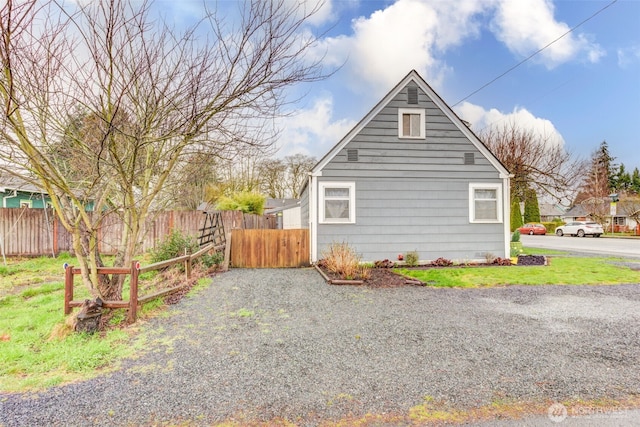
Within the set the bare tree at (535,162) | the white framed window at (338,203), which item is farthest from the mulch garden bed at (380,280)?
the bare tree at (535,162)

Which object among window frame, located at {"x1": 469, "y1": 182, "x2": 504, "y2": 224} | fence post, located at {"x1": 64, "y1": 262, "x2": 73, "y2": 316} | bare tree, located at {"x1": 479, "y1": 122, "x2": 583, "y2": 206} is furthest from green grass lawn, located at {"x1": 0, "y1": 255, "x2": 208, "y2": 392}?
bare tree, located at {"x1": 479, "y1": 122, "x2": 583, "y2": 206}

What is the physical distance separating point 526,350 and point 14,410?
192 inches

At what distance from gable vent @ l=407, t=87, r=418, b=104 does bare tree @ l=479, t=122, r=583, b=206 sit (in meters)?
8.01

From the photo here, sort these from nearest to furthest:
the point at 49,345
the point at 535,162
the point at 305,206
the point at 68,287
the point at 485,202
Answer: the point at 49,345, the point at 68,287, the point at 485,202, the point at 305,206, the point at 535,162

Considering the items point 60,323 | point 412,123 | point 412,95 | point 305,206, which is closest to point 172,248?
point 60,323

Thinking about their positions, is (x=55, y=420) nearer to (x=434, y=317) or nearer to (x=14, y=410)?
(x=14, y=410)

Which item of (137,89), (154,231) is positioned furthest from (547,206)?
(137,89)

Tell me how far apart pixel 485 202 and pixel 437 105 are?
138 inches

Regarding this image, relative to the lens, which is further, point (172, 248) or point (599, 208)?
point (599, 208)

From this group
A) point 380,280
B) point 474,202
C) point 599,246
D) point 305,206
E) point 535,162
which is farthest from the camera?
point 599,246

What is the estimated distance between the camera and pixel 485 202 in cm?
1055

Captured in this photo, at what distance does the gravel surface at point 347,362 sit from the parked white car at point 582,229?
2739cm

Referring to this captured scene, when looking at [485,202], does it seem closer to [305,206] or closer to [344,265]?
[344,265]

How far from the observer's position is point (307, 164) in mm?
33094
